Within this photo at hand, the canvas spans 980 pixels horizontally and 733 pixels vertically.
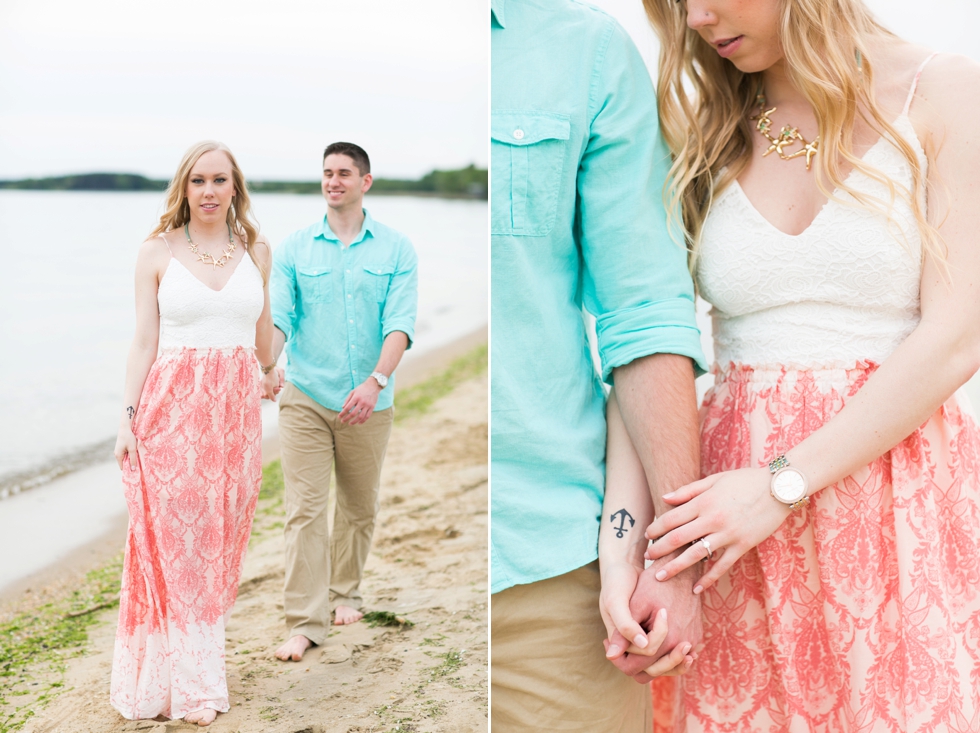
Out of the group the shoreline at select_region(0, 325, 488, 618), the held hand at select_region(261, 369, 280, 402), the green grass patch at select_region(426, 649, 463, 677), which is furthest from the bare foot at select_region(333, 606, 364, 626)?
the held hand at select_region(261, 369, 280, 402)

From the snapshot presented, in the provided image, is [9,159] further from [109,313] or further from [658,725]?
[658,725]

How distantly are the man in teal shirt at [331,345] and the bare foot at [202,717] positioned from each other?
6.5 inches

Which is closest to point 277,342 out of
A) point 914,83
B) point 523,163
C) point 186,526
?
point 186,526

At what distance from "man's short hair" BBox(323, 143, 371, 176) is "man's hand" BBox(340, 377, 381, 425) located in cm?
41

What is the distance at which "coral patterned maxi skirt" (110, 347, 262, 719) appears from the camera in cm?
138

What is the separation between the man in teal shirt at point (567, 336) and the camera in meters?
1.25

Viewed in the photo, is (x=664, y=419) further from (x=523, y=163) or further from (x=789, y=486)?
(x=523, y=163)

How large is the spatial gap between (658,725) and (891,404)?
2.97ft

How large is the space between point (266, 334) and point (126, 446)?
301 mm

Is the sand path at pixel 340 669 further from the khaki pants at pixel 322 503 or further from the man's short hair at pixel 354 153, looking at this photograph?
the man's short hair at pixel 354 153

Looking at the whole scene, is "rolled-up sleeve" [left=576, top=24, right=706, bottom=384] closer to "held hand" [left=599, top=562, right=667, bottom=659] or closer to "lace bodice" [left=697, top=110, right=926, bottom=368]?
"lace bodice" [left=697, top=110, right=926, bottom=368]

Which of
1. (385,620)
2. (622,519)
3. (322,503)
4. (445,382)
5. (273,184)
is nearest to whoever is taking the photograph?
(622,519)

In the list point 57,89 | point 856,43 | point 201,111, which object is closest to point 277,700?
point 201,111

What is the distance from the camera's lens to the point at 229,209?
1.41m
